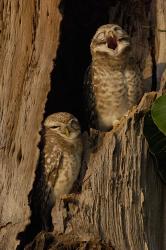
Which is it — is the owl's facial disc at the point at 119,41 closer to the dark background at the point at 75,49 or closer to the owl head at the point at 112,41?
the owl head at the point at 112,41

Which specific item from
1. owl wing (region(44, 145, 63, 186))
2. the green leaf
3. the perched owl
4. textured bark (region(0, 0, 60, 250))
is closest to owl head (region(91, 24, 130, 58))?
the perched owl

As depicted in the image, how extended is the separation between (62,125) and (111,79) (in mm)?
574

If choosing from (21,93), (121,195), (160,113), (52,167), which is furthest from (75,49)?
(121,195)

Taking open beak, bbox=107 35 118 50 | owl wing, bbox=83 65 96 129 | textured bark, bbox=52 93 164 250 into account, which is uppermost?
open beak, bbox=107 35 118 50

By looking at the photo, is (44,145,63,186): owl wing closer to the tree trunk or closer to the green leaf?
the tree trunk

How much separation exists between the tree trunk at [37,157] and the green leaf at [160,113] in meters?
0.22

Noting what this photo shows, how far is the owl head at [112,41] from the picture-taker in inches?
271

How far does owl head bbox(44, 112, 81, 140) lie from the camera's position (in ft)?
21.9

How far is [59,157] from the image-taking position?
6602 mm

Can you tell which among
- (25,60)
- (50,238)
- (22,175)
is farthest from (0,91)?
(50,238)

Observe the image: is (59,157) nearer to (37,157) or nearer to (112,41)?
(37,157)

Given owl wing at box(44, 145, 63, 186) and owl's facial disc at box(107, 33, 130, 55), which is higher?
owl's facial disc at box(107, 33, 130, 55)

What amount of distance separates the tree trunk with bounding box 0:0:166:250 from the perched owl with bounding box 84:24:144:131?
255 mm

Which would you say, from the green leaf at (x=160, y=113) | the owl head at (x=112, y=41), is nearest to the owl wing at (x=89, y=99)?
the owl head at (x=112, y=41)
